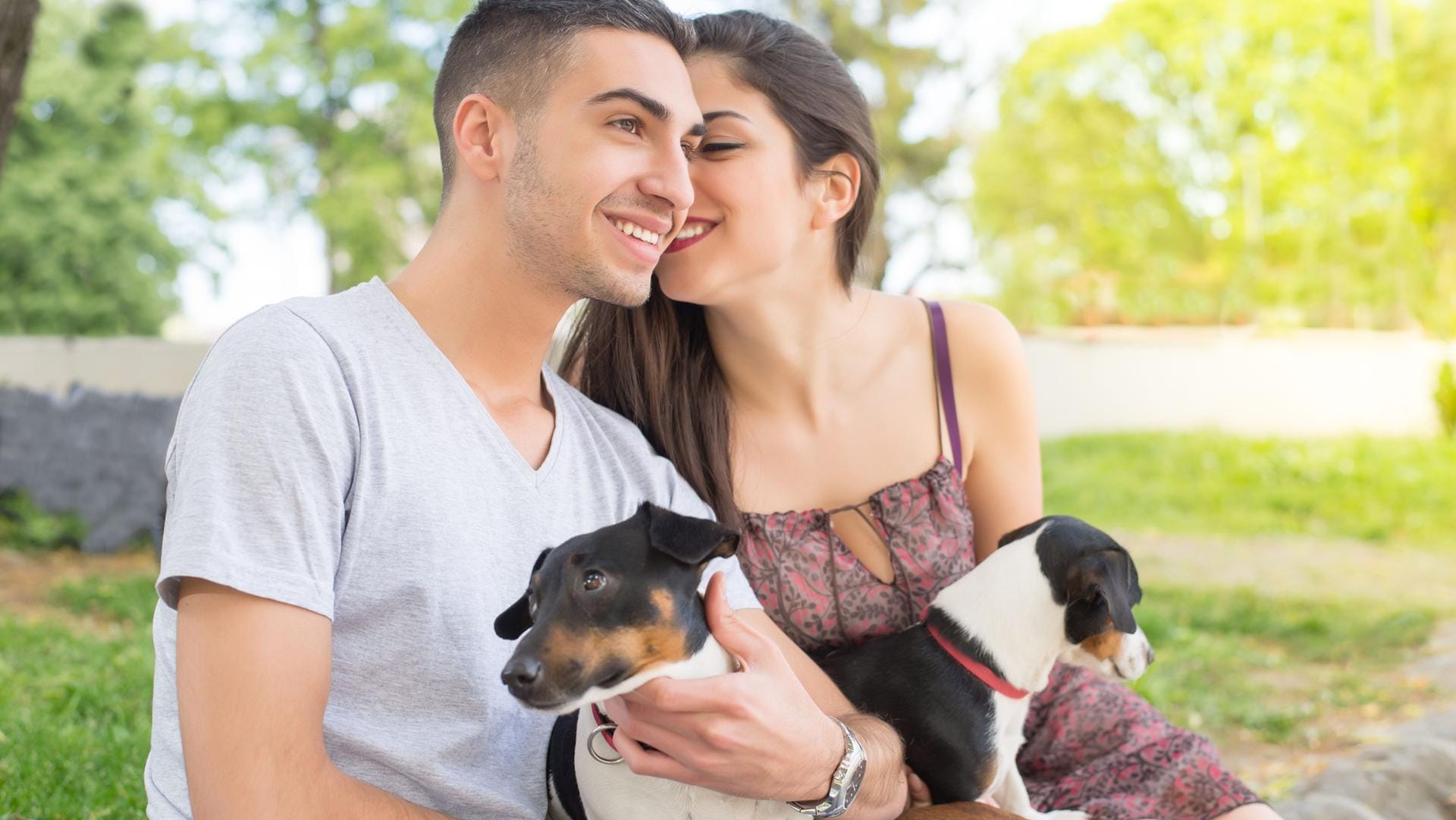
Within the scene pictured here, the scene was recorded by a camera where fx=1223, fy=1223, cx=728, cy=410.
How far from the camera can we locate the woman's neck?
3408 mm

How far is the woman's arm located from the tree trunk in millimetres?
3795

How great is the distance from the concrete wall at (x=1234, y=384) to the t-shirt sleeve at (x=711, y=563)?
16932 mm

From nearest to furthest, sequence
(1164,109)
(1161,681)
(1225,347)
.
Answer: (1161,681) < (1225,347) < (1164,109)

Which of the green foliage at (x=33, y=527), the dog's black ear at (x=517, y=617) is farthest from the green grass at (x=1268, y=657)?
the green foliage at (x=33, y=527)

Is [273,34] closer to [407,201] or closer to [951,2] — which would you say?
[407,201]

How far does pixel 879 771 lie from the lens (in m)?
2.44

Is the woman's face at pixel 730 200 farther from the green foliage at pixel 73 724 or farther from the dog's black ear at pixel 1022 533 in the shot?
the green foliage at pixel 73 724

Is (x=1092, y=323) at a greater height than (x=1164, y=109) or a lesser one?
lesser

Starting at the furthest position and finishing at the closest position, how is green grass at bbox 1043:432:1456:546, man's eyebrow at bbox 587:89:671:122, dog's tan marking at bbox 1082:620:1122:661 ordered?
green grass at bbox 1043:432:1456:546, dog's tan marking at bbox 1082:620:1122:661, man's eyebrow at bbox 587:89:671:122

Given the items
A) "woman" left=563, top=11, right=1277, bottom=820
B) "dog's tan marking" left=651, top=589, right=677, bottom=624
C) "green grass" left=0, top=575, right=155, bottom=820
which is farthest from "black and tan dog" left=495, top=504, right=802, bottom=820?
"green grass" left=0, top=575, right=155, bottom=820

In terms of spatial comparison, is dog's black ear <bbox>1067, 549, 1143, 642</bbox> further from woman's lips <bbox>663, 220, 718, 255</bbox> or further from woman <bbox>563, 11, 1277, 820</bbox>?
woman's lips <bbox>663, 220, 718, 255</bbox>

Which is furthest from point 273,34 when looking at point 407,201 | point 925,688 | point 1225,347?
point 925,688

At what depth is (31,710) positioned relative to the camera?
4.62 m

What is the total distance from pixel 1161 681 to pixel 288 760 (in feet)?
18.3
